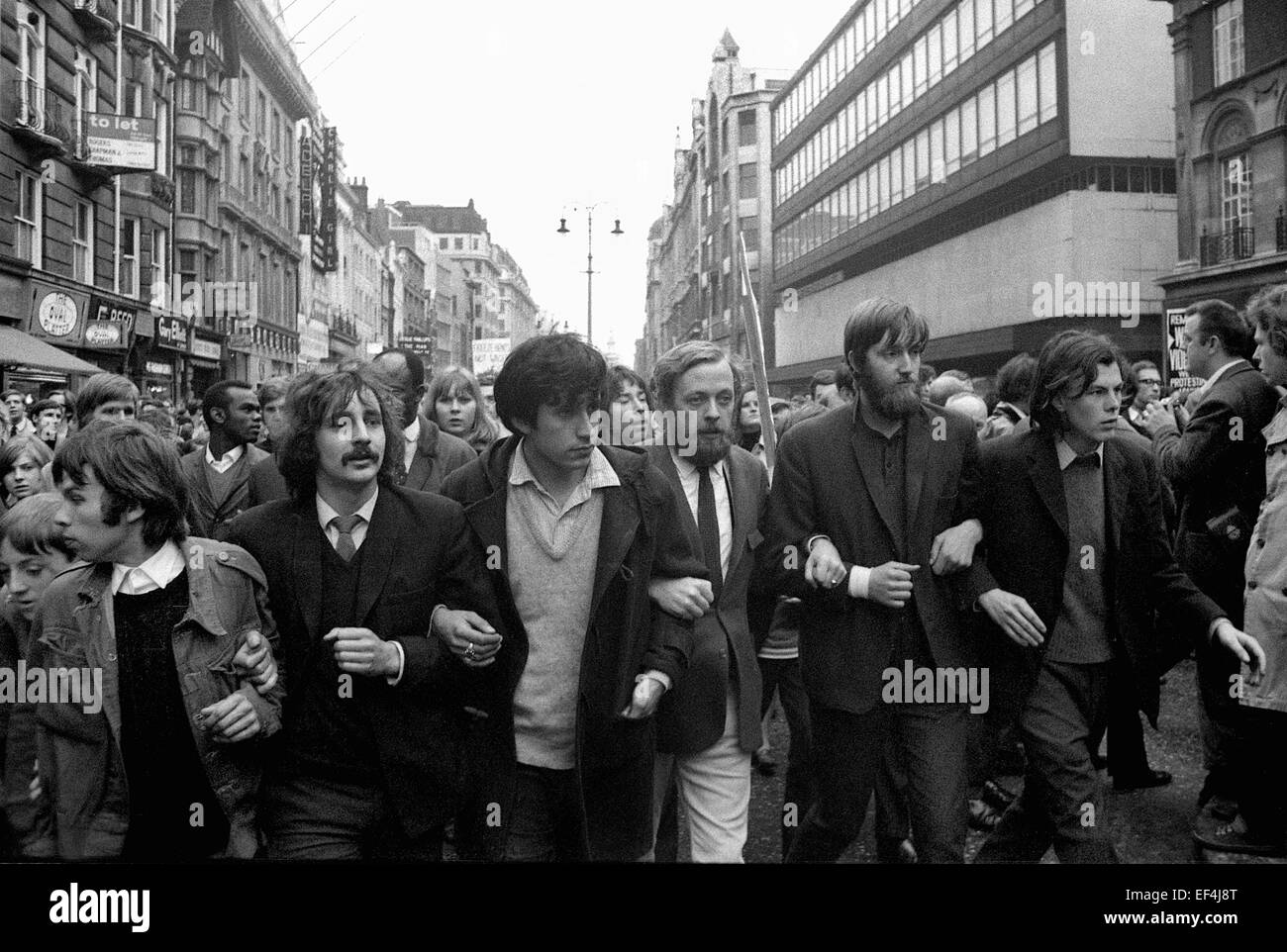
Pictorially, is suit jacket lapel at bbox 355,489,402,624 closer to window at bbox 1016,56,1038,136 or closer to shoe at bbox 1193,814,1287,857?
shoe at bbox 1193,814,1287,857

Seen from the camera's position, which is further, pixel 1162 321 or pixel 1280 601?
pixel 1162 321

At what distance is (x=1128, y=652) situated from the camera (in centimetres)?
304

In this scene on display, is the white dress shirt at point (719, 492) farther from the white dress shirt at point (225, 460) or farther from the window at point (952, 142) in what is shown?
the white dress shirt at point (225, 460)

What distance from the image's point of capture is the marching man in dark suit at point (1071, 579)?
9.94ft

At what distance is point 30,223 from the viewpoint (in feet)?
12.9

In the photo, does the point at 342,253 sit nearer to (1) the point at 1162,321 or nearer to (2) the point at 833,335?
(2) the point at 833,335

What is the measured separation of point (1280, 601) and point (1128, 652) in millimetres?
773

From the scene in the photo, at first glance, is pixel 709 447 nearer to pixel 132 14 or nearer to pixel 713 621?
pixel 713 621

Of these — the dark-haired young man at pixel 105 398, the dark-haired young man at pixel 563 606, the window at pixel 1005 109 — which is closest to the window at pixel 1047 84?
the window at pixel 1005 109

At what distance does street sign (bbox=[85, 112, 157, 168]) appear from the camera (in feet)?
11.9

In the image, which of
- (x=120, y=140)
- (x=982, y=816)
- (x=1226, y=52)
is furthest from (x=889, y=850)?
(x=1226, y=52)

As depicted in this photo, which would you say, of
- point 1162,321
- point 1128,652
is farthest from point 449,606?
point 1162,321

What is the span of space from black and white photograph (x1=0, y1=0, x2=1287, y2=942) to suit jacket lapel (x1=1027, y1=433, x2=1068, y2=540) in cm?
1
